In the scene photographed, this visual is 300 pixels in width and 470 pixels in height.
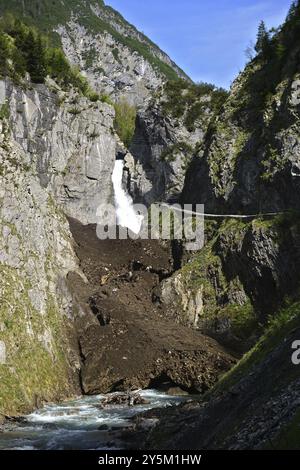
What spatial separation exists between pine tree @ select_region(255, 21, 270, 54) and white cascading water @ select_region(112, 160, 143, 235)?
24.2 metres

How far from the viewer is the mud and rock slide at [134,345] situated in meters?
30.3

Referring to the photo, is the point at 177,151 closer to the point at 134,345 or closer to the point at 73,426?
the point at 134,345

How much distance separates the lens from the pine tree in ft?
171

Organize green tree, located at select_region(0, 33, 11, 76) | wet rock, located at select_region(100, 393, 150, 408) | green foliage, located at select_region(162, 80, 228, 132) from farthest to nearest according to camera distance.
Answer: green foliage, located at select_region(162, 80, 228, 132), green tree, located at select_region(0, 33, 11, 76), wet rock, located at select_region(100, 393, 150, 408)

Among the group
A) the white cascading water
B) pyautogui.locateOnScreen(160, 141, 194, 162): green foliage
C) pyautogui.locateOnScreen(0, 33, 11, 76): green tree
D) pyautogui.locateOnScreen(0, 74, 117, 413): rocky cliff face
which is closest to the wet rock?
pyautogui.locateOnScreen(0, 74, 117, 413): rocky cliff face

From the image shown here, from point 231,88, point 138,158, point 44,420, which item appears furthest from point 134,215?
point 44,420

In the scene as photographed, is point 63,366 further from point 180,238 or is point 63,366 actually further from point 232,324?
point 180,238

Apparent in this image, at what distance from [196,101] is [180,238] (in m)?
24.6

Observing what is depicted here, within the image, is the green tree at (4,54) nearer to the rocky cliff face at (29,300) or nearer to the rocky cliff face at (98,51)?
the rocky cliff face at (29,300)

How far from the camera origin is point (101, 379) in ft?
98.9

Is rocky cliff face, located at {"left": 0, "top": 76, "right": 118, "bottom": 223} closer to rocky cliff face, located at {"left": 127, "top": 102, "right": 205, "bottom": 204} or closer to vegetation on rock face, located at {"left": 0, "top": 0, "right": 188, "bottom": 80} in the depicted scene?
rocky cliff face, located at {"left": 127, "top": 102, "right": 205, "bottom": 204}

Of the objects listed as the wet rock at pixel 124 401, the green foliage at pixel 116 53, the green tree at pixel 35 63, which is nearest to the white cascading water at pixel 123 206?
the green tree at pixel 35 63

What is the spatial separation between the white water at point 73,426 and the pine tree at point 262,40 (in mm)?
38404

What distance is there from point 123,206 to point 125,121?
44.5m
